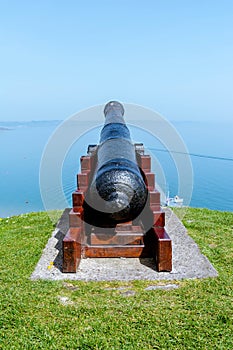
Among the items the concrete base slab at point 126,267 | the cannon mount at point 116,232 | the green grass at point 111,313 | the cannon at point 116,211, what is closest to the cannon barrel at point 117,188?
the cannon at point 116,211

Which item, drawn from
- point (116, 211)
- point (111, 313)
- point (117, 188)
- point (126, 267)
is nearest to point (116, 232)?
point (126, 267)

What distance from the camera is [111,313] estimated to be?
10.9 feet

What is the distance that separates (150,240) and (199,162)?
15.3m

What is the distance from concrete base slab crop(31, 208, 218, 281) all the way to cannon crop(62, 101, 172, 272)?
9 cm

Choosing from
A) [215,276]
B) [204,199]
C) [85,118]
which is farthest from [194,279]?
[204,199]

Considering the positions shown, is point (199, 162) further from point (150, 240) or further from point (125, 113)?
point (150, 240)

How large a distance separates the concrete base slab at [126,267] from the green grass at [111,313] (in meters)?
0.12

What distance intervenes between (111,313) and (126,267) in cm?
107

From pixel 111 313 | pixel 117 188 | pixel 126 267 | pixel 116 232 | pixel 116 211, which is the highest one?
pixel 117 188

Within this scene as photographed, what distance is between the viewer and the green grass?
2920 millimetres

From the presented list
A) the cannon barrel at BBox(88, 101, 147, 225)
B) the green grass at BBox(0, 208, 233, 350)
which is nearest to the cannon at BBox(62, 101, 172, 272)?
the cannon barrel at BBox(88, 101, 147, 225)

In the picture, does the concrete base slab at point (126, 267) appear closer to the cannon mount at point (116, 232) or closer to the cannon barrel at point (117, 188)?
the cannon mount at point (116, 232)

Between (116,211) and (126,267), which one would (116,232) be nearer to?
(126,267)

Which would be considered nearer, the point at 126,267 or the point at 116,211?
the point at 116,211
